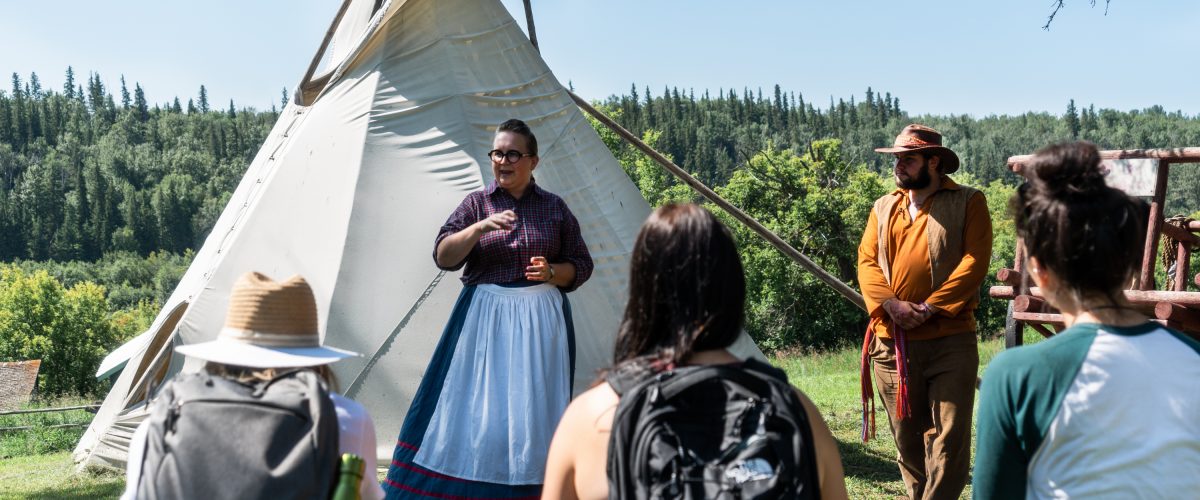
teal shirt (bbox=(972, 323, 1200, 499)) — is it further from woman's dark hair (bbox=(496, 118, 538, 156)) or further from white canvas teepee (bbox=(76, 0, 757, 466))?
white canvas teepee (bbox=(76, 0, 757, 466))

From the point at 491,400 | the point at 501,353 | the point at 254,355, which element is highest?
the point at 254,355

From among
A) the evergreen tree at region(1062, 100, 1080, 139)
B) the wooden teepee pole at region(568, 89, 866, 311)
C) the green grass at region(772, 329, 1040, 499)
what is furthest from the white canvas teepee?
the evergreen tree at region(1062, 100, 1080, 139)

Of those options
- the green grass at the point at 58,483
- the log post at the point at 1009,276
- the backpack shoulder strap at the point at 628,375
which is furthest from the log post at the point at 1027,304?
the green grass at the point at 58,483

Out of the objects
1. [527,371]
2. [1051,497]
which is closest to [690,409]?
[1051,497]

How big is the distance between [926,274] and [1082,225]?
2575 millimetres

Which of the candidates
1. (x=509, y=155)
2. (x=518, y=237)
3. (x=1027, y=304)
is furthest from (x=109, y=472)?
(x=1027, y=304)

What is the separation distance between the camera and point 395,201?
17.4ft

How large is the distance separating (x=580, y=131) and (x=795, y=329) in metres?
30.6

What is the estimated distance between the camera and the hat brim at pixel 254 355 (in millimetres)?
1895

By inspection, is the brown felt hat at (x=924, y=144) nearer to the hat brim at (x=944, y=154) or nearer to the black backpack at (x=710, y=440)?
the hat brim at (x=944, y=154)

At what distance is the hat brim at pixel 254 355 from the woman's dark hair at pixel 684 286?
67 cm

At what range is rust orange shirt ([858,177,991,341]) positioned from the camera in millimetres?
4086

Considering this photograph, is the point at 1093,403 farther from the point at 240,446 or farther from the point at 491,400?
the point at 491,400

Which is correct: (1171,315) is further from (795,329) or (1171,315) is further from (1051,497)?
(795,329)
